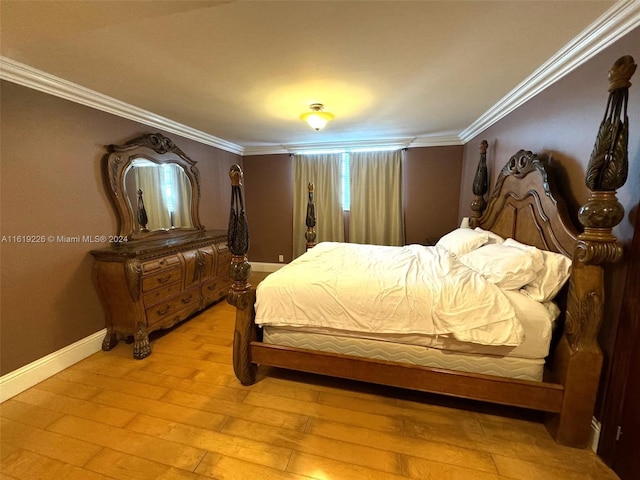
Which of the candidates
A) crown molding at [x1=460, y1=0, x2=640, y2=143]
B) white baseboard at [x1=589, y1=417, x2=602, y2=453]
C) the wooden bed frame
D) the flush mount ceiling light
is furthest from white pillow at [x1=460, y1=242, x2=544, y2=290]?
the flush mount ceiling light

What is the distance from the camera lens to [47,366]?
2029 millimetres

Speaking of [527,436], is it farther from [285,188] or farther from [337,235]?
[285,188]

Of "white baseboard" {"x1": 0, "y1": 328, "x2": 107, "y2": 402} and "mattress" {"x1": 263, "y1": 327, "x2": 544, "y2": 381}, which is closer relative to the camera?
"mattress" {"x1": 263, "y1": 327, "x2": 544, "y2": 381}

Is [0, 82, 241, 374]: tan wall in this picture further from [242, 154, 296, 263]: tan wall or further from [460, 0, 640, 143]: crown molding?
[460, 0, 640, 143]: crown molding

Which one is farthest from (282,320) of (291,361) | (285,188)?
(285,188)

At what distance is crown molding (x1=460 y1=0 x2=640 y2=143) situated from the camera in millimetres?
1293

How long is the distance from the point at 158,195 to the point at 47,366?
182 cm

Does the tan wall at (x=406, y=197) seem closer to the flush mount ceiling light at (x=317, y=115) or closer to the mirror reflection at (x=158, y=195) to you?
the mirror reflection at (x=158, y=195)

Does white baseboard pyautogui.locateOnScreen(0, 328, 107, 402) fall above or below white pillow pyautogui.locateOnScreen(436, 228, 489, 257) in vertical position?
below

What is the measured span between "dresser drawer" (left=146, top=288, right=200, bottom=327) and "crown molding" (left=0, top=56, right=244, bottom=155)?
6.26ft

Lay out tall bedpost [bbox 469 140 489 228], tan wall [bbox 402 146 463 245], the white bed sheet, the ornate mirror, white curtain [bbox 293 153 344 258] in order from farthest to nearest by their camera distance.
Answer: white curtain [bbox 293 153 344 258] → tan wall [bbox 402 146 463 245] → tall bedpost [bbox 469 140 489 228] → the ornate mirror → the white bed sheet

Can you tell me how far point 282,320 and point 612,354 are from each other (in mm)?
1835

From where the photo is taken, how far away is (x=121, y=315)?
2.35 metres

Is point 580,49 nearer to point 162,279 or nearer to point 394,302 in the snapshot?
point 394,302
